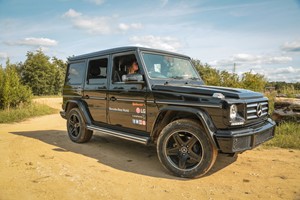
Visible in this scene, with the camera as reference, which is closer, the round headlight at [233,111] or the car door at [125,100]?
the round headlight at [233,111]

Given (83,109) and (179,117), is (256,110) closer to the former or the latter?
(179,117)

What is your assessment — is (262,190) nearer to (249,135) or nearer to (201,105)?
(249,135)

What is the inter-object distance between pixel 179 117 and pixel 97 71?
2.55 m

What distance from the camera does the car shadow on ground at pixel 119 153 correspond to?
14.3 ft

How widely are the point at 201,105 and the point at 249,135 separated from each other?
825 mm

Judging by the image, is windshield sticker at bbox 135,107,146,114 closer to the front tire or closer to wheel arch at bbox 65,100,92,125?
the front tire

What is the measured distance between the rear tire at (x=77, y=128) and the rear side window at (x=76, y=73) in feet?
2.47

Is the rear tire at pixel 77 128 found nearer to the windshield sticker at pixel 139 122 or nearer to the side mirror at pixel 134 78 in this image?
the windshield sticker at pixel 139 122

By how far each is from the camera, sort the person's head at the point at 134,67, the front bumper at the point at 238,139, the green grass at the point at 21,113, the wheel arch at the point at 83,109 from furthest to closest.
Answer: the green grass at the point at 21,113 < the wheel arch at the point at 83,109 < the person's head at the point at 134,67 < the front bumper at the point at 238,139

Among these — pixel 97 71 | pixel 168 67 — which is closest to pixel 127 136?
pixel 168 67

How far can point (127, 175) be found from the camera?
13.2ft

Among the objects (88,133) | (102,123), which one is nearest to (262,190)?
(102,123)

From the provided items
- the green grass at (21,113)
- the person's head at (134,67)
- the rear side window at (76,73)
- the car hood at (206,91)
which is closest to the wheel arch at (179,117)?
the car hood at (206,91)

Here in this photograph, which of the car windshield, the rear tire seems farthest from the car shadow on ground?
the car windshield
